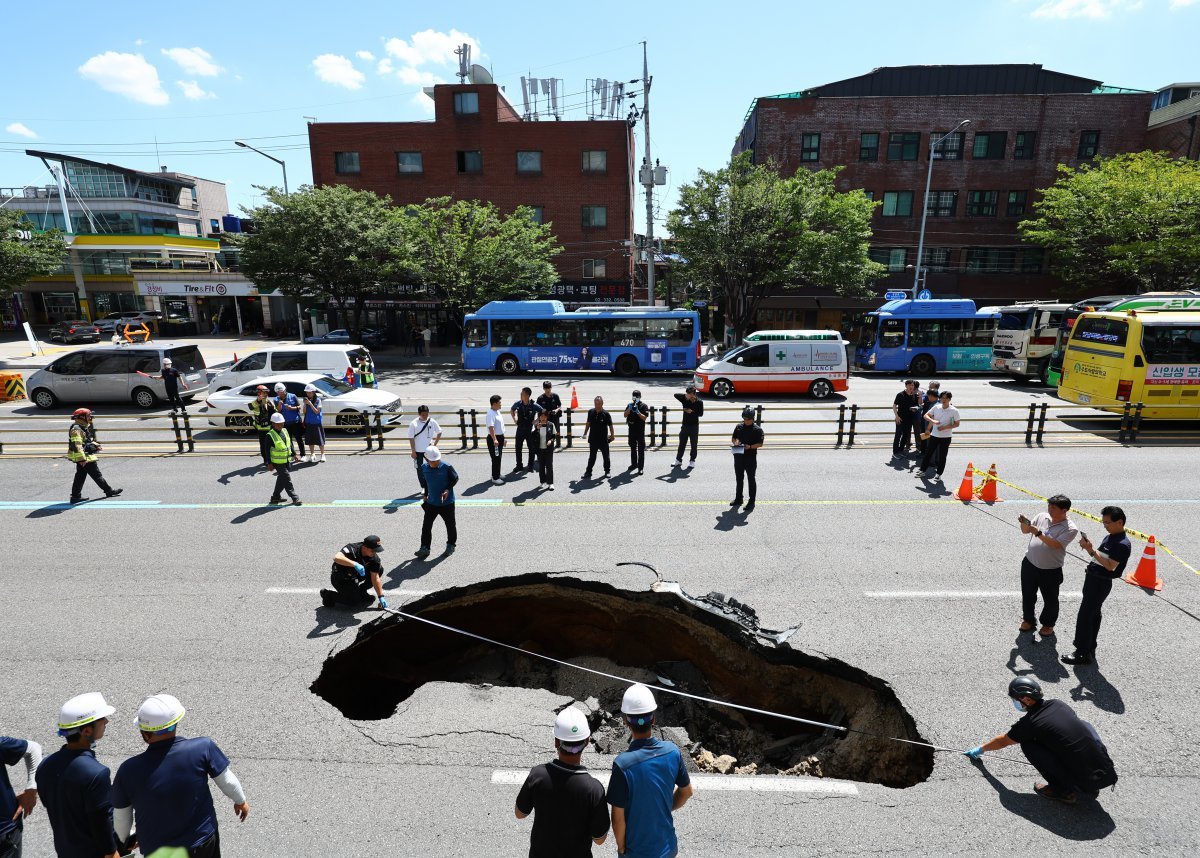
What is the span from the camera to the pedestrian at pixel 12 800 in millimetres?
3553

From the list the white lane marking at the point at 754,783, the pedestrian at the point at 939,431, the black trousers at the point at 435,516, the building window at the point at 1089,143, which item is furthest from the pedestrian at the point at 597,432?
the building window at the point at 1089,143

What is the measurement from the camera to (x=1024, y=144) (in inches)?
1583

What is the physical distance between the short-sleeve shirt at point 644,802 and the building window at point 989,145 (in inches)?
1891

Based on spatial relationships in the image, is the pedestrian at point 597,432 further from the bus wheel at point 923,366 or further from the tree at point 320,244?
the tree at point 320,244

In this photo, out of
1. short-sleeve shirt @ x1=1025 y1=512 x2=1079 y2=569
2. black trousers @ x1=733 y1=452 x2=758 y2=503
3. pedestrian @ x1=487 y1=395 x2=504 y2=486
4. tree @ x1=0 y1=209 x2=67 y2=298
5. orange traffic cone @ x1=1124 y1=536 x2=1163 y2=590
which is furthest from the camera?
tree @ x1=0 y1=209 x2=67 y2=298

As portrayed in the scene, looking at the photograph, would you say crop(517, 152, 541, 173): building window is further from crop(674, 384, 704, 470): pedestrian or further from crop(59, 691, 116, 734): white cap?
crop(59, 691, 116, 734): white cap

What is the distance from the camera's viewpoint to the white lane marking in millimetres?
4668

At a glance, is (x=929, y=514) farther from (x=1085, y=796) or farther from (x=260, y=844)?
(x=260, y=844)

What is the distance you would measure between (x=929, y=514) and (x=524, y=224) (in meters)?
29.2

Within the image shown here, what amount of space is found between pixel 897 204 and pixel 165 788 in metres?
47.1

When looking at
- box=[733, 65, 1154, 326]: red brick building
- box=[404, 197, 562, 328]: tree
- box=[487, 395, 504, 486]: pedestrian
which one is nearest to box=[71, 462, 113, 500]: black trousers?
box=[487, 395, 504, 486]: pedestrian

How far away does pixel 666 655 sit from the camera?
7.20 m

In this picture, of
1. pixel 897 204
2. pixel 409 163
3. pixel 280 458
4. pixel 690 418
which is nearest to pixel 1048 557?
pixel 690 418

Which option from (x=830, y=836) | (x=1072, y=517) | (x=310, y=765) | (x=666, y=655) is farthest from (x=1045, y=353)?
(x=310, y=765)
